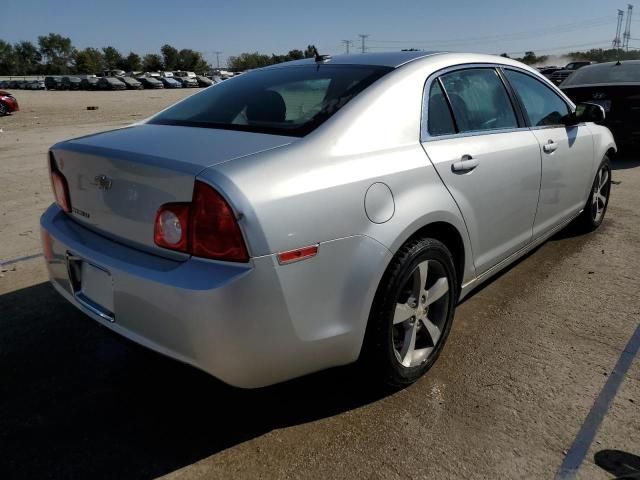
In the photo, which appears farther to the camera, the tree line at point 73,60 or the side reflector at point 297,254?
the tree line at point 73,60

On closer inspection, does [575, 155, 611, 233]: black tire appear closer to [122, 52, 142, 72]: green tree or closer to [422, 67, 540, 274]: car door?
[422, 67, 540, 274]: car door

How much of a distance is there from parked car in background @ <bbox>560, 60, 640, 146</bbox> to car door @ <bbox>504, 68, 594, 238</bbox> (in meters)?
4.65

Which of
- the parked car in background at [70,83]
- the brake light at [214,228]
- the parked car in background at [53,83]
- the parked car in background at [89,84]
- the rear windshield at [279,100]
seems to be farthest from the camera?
the parked car in background at [53,83]

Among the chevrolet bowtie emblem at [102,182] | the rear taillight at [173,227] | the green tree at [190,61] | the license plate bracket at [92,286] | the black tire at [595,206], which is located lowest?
the black tire at [595,206]

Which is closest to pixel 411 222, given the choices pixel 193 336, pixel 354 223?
pixel 354 223

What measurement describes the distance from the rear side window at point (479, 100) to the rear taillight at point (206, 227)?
5.03 ft

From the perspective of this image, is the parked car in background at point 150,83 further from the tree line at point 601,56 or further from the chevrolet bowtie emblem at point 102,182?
the chevrolet bowtie emblem at point 102,182

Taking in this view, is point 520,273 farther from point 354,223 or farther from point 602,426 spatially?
point 354,223

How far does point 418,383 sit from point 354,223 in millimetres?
1036

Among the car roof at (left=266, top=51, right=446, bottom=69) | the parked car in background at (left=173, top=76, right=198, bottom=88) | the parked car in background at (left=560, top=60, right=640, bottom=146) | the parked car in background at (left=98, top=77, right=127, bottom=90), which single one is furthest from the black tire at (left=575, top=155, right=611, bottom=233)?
the parked car in background at (left=173, top=76, right=198, bottom=88)

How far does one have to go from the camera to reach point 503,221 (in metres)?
3.05

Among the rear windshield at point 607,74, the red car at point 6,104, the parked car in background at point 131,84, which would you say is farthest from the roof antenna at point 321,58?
the parked car in background at point 131,84

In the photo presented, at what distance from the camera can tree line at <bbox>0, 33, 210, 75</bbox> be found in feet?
368

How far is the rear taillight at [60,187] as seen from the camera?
2.52m
